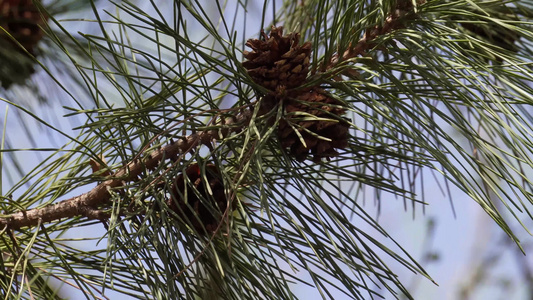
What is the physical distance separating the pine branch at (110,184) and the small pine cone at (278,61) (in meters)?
0.04

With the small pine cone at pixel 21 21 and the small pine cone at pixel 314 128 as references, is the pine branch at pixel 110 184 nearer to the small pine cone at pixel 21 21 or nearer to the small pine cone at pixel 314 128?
the small pine cone at pixel 314 128

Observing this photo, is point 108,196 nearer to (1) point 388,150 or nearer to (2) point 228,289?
(2) point 228,289

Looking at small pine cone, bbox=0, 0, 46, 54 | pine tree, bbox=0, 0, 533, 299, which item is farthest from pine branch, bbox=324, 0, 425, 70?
small pine cone, bbox=0, 0, 46, 54

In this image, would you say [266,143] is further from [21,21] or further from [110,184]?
[21,21]

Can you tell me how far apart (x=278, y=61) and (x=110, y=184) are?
7.3 inches

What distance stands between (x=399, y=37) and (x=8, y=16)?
513mm

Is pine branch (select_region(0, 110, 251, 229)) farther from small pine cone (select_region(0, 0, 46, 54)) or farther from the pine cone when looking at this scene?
small pine cone (select_region(0, 0, 46, 54))

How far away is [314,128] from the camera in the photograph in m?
0.56

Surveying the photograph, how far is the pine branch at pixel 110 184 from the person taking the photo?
588mm

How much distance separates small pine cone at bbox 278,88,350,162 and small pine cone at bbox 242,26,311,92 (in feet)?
0.06

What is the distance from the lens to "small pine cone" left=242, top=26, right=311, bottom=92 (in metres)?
0.56

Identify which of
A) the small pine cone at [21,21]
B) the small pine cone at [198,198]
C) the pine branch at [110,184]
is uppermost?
the small pine cone at [21,21]

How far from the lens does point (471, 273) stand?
320 cm

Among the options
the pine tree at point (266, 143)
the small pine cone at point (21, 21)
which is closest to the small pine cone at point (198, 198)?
the pine tree at point (266, 143)
